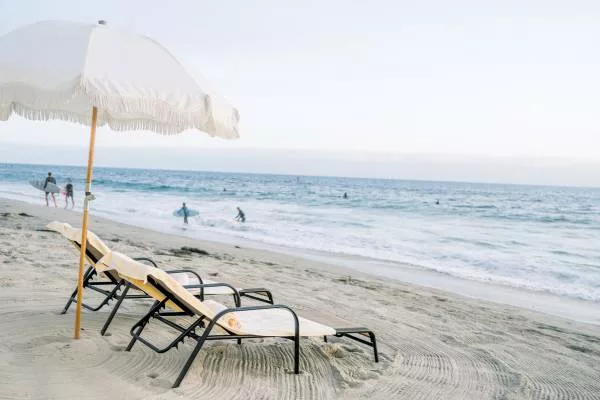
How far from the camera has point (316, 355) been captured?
4.20 metres

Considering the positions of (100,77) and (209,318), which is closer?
(100,77)

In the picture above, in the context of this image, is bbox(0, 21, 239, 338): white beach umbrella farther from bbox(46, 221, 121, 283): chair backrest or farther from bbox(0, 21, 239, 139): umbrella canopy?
bbox(46, 221, 121, 283): chair backrest

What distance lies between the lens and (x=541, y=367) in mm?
4668

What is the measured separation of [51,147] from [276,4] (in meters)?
79.1

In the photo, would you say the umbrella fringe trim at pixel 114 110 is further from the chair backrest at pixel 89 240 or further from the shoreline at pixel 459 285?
the shoreline at pixel 459 285

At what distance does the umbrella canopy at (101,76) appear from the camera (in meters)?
3.15

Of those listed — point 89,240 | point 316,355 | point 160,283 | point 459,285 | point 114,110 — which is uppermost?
point 114,110

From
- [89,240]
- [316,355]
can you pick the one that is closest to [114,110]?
[89,240]

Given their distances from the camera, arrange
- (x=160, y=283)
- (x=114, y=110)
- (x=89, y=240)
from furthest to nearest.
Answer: (x=89, y=240) < (x=160, y=283) < (x=114, y=110)

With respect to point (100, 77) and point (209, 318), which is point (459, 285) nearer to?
point (209, 318)

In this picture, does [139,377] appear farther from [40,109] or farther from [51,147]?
[51,147]

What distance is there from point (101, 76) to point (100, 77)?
13 millimetres

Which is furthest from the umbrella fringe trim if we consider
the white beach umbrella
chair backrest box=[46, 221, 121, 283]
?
chair backrest box=[46, 221, 121, 283]

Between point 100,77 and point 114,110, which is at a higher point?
point 100,77
